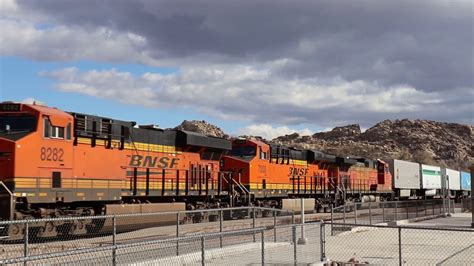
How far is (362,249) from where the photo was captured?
17.1m

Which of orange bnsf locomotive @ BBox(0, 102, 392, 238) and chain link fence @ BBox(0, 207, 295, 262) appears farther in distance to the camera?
orange bnsf locomotive @ BBox(0, 102, 392, 238)

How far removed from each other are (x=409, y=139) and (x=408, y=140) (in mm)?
732

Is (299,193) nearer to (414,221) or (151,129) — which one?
(414,221)

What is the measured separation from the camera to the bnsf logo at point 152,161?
74.4 feet

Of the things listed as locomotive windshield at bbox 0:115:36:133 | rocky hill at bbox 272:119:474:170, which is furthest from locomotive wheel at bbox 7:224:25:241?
rocky hill at bbox 272:119:474:170

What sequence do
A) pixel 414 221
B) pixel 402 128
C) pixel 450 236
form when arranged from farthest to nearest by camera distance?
pixel 402 128
pixel 414 221
pixel 450 236

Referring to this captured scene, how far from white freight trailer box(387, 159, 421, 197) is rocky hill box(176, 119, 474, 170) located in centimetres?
7941

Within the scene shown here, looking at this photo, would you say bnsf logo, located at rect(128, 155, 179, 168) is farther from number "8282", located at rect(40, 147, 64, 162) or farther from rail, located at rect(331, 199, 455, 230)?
rail, located at rect(331, 199, 455, 230)

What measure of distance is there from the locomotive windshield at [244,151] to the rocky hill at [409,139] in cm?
11200

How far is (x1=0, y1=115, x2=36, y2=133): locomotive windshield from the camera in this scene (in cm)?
1811

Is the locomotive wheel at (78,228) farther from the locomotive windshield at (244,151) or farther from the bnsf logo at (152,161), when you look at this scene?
the locomotive windshield at (244,151)

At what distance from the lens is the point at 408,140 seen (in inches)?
6609

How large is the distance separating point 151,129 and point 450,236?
12.7 metres

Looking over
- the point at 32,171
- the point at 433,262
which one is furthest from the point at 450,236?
the point at 32,171
